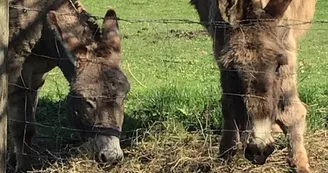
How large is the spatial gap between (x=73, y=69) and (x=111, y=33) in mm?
434

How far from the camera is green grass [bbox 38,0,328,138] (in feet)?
21.9

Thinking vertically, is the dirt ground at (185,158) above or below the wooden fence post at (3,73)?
below

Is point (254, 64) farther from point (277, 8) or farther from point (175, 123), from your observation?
Answer: point (175, 123)

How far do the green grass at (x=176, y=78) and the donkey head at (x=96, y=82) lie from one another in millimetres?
518

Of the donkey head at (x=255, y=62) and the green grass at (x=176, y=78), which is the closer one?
the donkey head at (x=255, y=62)

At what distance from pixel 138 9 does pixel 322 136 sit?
15213 mm

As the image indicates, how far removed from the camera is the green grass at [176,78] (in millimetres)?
6684

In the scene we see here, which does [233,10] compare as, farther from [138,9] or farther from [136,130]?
[138,9]

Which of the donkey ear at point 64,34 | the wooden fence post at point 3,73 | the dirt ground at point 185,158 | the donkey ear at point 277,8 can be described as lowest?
the dirt ground at point 185,158

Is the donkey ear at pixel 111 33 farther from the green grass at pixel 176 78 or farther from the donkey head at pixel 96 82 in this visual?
the green grass at pixel 176 78

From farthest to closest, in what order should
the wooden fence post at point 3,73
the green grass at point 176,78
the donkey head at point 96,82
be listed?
the green grass at point 176,78 → the donkey head at point 96,82 → the wooden fence post at point 3,73

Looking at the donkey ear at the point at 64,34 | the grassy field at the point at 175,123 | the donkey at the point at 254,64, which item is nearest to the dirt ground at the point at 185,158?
the grassy field at the point at 175,123

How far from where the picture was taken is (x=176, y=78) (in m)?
10.0

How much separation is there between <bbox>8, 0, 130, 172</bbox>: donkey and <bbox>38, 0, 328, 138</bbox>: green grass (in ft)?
1.74
